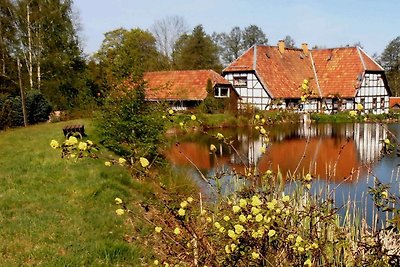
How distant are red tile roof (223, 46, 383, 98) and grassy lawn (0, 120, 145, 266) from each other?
31330 millimetres

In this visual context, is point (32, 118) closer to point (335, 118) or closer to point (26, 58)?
point (26, 58)

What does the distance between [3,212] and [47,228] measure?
40.1 inches

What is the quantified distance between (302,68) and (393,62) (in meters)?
19.7

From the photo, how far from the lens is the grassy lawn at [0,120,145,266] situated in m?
5.48

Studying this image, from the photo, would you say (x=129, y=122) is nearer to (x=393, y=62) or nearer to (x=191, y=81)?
(x=191, y=81)

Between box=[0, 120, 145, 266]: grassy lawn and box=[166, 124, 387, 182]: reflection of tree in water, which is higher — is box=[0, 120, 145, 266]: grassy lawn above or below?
above

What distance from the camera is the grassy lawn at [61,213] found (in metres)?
5.48

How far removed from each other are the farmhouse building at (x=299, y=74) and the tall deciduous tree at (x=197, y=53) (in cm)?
742

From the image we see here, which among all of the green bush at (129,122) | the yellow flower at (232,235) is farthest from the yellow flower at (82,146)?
the green bush at (129,122)

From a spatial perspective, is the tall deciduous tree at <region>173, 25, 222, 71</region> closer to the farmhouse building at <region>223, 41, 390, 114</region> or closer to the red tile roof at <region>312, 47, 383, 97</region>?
the farmhouse building at <region>223, 41, 390, 114</region>

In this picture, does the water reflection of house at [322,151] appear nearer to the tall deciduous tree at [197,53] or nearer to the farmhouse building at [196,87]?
the farmhouse building at [196,87]

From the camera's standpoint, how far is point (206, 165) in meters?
16.2

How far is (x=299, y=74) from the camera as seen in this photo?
43906 millimetres

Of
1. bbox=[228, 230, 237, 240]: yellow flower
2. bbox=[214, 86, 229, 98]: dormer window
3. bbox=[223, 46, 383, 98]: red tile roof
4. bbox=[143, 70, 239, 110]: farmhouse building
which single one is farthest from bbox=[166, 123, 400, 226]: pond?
bbox=[223, 46, 383, 98]: red tile roof
